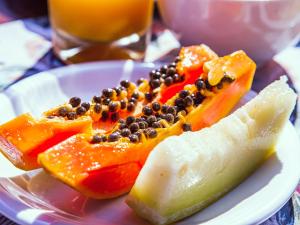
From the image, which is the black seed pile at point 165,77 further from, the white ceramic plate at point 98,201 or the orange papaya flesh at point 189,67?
the white ceramic plate at point 98,201

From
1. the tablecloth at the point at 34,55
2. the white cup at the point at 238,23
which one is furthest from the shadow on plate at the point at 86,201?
the white cup at the point at 238,23

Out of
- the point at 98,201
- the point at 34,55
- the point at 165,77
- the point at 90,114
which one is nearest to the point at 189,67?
the point at 165,77

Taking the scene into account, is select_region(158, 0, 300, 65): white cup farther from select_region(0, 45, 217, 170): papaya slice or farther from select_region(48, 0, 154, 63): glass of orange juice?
select_region(0, 45, 217, 170): papaya slice

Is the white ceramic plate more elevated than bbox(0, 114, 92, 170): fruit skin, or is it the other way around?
bbox(0, 114, 92, 170): fruit skin

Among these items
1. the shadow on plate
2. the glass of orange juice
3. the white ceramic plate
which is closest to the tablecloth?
the glass of orange juice

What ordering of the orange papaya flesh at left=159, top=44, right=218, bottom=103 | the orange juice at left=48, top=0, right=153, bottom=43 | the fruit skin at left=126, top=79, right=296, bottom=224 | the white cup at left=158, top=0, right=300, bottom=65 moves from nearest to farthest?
the fruit skin at left=126, top=79, right=296, bottom=224 < the orange papaya flesh at left=159, top=44, right=218, bottom=103 < the white cup at left=158, top=0, right=300, bottom=65 < the orange juice at left=48, top=0, right=153, bottom=43

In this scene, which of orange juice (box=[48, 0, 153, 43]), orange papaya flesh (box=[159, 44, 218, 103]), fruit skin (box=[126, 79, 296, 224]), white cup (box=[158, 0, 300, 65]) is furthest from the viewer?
orange juice (box=[48, 0, 153, 43])

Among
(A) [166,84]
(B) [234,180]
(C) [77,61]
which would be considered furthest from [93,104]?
(C) [77,61]
